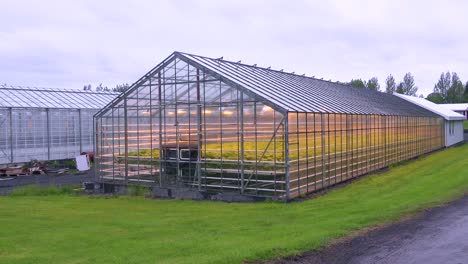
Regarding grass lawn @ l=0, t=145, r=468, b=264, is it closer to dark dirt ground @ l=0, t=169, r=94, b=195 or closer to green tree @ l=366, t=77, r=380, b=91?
dark dirt ground @ l=0, t=169, r=94, b=195

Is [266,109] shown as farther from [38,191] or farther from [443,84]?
[443,84]

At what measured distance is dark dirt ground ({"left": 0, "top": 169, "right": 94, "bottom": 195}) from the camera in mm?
27703

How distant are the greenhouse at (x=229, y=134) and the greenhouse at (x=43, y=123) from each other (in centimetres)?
1249

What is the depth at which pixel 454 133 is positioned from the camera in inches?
1960

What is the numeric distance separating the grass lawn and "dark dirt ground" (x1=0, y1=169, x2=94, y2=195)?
18.4 ft

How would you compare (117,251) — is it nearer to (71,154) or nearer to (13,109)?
(13,109)

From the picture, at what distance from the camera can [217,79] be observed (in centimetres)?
2081

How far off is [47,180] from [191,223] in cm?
1886

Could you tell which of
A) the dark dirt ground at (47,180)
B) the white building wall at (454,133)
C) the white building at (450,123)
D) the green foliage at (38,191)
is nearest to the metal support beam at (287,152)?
the green foliage at (38,191)

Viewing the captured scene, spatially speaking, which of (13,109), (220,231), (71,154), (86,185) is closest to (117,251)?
(220,231)

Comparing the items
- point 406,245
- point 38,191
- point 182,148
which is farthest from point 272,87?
point 406,245

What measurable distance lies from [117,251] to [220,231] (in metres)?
2.93

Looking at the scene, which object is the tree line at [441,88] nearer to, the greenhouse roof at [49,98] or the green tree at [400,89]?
the green tree at [400,89]

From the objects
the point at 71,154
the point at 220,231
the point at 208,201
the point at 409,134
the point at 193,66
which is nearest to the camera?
the point at 220,231
